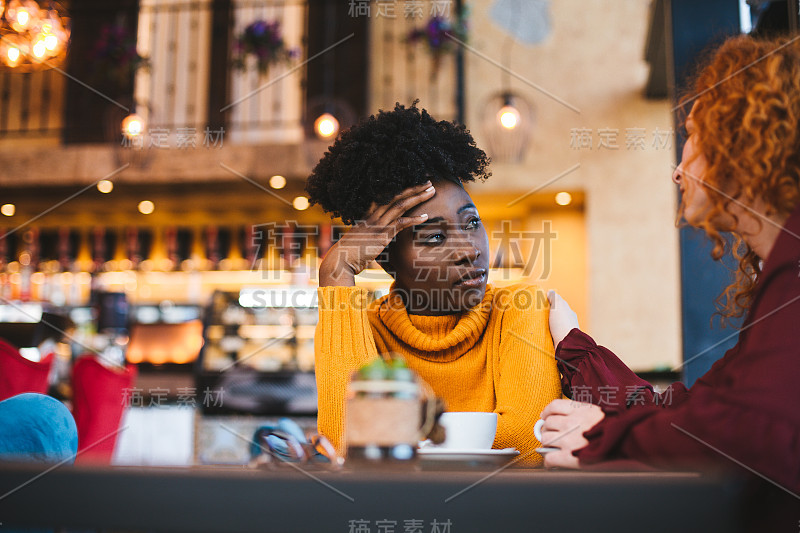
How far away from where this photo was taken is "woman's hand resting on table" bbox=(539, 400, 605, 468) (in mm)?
795

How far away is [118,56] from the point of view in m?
5.63

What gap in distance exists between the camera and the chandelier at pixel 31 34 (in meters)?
2.98

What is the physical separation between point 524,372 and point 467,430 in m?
0.28

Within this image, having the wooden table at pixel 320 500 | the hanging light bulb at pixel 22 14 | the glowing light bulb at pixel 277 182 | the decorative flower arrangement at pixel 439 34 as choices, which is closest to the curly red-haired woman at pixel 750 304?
the wooden table at pixel 320 500

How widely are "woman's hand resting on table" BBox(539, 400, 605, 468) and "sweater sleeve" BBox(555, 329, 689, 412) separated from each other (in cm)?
25

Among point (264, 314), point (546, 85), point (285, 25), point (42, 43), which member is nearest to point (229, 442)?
point (264, 314)

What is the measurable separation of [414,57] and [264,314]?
2.55 meters

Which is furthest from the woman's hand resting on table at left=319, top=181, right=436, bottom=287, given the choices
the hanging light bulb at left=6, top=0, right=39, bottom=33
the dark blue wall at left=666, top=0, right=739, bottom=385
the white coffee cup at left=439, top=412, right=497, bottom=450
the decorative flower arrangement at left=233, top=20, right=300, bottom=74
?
the decorative flower arrangement at left=233, top=20, right=300, bottom=74

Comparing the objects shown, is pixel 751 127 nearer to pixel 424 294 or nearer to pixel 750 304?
pixel 750 304

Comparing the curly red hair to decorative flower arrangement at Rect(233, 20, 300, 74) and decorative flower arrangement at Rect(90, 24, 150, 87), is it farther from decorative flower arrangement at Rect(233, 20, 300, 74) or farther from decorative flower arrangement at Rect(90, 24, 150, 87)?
decorative flower arrangement at Rect(90, 24, 150, 87)

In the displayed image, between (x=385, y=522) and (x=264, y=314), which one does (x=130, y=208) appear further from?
(x=385, y=522)

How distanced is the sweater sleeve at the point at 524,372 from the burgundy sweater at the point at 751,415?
379mm

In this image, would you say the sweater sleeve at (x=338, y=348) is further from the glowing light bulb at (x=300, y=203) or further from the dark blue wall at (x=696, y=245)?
the glowing light bulb at (x=300, y=203)

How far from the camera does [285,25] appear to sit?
22.0 ft
